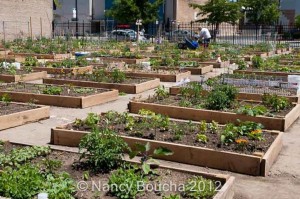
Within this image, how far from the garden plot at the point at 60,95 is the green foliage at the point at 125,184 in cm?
585

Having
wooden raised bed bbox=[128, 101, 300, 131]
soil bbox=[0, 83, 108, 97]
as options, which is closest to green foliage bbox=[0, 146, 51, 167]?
wooden raised bed bbox=[128, 101, 300, 131]

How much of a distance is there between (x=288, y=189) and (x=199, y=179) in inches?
54.6

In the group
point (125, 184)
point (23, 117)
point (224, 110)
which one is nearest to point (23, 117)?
point (23, 117)

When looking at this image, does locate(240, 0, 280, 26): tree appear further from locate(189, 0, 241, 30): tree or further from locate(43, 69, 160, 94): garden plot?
locate(43, 69, 160, 94): garden plot

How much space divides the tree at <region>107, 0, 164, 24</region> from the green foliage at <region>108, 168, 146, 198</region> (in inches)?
1553

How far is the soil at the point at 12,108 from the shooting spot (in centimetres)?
951

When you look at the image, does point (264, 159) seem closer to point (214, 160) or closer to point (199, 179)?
point (214, 160)

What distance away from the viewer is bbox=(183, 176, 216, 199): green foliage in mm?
5109

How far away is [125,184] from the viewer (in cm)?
516

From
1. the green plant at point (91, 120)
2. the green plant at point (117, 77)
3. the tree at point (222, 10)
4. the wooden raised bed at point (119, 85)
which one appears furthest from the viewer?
the tree at point (222, 10)

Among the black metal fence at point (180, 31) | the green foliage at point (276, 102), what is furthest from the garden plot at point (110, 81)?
the black metal fence at point (180, 31)

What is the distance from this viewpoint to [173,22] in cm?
5366

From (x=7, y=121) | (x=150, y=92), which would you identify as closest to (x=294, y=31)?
(x=150, y=92)

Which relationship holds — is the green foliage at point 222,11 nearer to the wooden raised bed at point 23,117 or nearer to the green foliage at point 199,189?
the wooden raised bed at point 23,117
